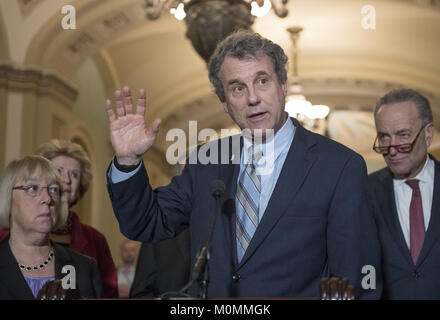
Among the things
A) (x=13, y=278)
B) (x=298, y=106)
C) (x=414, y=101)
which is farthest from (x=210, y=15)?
(x=13, y=278)

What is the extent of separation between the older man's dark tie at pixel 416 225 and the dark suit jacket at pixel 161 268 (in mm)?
1271

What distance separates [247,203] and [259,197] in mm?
46

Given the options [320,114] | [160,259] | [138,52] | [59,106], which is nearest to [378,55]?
[320,114]

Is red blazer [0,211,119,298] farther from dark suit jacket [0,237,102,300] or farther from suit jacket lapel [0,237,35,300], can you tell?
suit jacket lapel [0,237,35,300]

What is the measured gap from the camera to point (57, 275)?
302cm

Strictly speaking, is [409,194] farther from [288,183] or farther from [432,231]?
[288,183]

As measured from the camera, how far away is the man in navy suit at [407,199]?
3.13 metres

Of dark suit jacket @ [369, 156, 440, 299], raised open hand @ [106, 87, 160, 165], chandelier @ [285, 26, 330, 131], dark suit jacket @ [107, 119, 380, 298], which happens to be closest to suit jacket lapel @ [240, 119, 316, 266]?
dark suit jacket @ [107, 119, 380, 298]

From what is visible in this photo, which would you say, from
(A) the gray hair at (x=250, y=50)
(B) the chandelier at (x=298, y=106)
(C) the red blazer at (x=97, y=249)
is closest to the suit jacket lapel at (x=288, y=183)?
(A) the gray hair at (x=250, y=50)

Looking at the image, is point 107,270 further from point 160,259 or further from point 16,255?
point 16,255

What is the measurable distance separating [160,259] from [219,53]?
1727 mm

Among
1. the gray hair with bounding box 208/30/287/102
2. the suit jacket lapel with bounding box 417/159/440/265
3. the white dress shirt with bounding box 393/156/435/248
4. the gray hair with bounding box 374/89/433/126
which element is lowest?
the suit jacket lapel with bounding box 417/159/440/265

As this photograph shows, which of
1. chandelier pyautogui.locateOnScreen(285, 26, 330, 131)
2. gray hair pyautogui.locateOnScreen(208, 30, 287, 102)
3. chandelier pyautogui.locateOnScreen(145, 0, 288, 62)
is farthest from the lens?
chandelier pyautogui.locateOnScreen(285, 26, 330, 131)

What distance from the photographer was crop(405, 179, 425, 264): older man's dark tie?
10.5 feet
